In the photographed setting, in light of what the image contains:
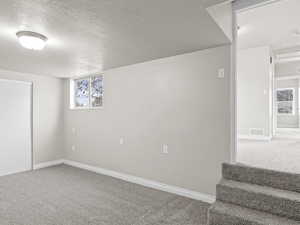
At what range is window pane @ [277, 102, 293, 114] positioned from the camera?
353 inches

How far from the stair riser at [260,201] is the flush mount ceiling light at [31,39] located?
9.64ft

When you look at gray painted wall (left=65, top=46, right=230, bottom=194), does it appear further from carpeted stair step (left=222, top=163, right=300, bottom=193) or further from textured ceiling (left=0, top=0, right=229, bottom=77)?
textured ceiling (left=0, top=0, right=229, bottom=77)

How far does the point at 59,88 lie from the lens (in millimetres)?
5113

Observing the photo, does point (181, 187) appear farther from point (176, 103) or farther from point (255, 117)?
point (255, 117)

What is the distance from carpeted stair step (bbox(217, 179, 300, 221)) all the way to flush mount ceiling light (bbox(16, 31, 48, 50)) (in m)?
2.94

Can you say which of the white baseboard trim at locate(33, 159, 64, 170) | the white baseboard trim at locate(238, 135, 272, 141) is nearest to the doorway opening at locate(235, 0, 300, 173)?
the white baseboard trim at locate(238, 135, 272, 141)

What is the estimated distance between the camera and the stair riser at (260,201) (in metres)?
1.86

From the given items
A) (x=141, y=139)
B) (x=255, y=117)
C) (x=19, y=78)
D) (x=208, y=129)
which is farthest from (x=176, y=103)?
(x=19, y=78)

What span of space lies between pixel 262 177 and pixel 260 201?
14.0 inches

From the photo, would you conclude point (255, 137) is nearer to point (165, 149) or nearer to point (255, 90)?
point (255, 90)

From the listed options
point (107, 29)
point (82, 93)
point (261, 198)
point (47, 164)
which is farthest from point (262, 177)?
point (47, 164)

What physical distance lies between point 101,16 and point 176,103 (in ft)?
5.89

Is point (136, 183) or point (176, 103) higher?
point (176, 103)

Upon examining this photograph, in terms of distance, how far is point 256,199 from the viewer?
2057mm
